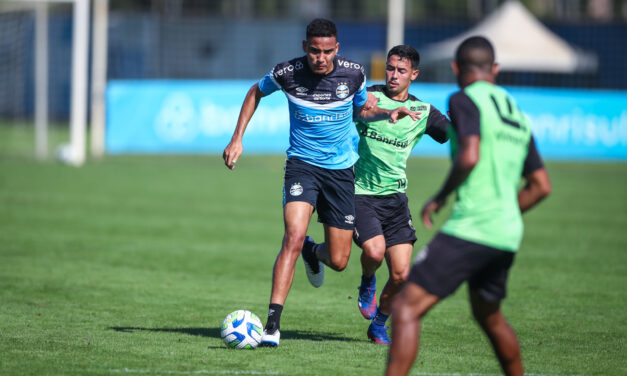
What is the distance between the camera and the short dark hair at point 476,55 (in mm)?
4918

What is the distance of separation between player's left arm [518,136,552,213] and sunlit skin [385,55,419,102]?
2.42 metres

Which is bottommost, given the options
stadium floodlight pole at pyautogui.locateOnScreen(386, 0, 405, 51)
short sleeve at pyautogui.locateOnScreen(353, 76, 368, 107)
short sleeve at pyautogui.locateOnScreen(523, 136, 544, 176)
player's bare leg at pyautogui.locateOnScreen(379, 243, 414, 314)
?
player's bare leg at pyautogui.locateOnScreen(379, 243, 414, 314)

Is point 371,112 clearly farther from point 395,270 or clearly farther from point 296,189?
point 395,270

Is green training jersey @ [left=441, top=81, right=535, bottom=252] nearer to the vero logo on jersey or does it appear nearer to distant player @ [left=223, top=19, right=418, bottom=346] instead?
distant player @ [left=223, top=19, right=418, bottom=346]

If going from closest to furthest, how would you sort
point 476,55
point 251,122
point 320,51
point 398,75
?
point 476,55 → point 320,51 → point 398,75 → point 251,122

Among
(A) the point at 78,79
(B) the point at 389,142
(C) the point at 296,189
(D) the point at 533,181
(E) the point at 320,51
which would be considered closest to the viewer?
(D) the point at 533,181

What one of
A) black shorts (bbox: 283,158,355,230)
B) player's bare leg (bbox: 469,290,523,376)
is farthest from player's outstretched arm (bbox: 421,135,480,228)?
black shorts (bbox: 283,158,355,230)

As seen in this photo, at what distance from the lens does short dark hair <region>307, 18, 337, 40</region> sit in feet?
22.1

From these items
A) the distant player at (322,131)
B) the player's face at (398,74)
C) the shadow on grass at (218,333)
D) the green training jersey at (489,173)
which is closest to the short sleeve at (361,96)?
the distant player at (322,131)

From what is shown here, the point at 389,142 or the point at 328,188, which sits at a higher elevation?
the point at 389,142

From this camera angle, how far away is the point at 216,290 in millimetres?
9242

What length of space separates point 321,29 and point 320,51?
0.66 feet

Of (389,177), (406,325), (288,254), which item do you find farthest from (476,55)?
(389,177)

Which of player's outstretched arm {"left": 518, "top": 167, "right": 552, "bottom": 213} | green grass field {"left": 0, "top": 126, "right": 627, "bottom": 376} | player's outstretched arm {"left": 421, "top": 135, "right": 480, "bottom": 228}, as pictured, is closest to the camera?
player's outstretched arm {"left": 421, "top": 135, "right": 480, "bottom": 228}
